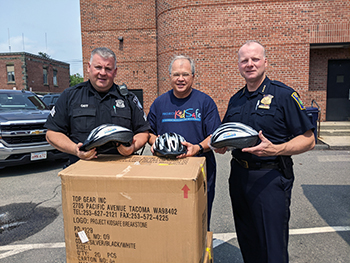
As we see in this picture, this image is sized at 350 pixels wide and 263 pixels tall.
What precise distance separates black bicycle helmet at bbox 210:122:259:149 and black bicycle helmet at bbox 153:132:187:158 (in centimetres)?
28

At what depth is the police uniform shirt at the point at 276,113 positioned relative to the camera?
2068 mm

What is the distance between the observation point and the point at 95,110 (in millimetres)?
2359

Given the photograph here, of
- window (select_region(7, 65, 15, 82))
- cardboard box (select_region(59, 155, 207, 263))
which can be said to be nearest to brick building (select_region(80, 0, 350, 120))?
cardboard box (select_region(59, 155, 207, 263))

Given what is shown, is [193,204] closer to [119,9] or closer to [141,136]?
[141,136]

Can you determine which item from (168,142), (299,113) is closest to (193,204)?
(168,142)

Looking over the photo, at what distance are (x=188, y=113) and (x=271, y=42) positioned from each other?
35.5ft

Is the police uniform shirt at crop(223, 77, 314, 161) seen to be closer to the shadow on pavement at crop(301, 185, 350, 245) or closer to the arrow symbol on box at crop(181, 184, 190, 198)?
the arrow symbol on box at crop(181, 184, 190, 198)

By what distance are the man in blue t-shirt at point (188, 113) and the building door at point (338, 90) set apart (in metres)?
12.9

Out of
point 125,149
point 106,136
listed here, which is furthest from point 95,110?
point 106,136

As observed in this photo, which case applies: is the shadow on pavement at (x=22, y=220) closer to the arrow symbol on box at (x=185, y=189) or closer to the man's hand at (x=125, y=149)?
the man's hand at (x=125, y=149)

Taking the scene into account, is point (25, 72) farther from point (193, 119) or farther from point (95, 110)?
point (193, 119)

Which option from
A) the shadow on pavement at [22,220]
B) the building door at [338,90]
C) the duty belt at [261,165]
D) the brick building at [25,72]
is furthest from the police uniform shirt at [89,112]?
the brick building at [25,72]

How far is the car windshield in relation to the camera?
7316mm

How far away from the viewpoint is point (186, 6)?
40.0 ft
